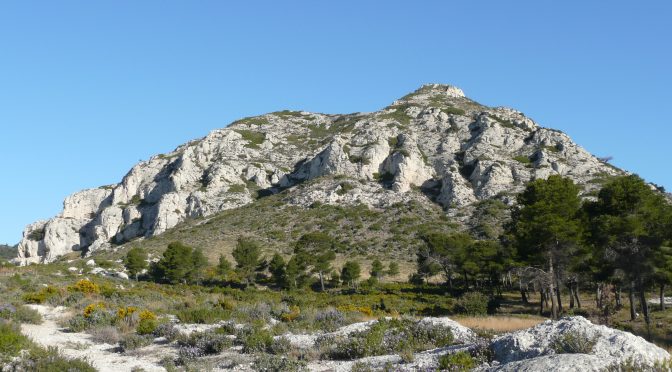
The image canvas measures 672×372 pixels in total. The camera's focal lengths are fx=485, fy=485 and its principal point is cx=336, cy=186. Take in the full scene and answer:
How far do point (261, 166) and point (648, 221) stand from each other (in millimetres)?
97286

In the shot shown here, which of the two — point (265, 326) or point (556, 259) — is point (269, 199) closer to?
point (556, 259)

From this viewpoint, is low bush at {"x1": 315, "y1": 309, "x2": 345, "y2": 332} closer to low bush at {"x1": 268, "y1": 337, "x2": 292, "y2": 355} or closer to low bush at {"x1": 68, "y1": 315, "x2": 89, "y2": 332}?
low bush at {"x1": 268, "y1": 337, "x2": 292, "y2": 355}

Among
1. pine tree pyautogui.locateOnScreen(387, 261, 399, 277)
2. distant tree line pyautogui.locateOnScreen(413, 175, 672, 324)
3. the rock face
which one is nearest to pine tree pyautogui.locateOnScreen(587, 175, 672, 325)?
distant tree line pyautogui.locateOnScreen(413, 175, 672, 324)

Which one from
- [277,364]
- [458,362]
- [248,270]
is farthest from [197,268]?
[458,362]

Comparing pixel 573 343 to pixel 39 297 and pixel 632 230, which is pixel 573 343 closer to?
pixel 39 297

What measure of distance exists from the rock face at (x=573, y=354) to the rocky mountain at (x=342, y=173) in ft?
259

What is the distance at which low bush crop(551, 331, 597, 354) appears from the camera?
847 centimetres

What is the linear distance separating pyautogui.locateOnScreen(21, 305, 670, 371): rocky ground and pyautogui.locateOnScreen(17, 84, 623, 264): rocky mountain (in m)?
77.8

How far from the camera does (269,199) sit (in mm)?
106125

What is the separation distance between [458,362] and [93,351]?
996 cm

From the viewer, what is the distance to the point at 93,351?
13328 mm

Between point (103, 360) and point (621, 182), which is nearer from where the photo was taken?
point (103, 360)

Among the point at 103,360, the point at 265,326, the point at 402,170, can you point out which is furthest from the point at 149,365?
the point at 402,170

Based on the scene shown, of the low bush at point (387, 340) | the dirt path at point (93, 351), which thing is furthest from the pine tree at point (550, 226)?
the dirt path at point (93, 351)
